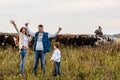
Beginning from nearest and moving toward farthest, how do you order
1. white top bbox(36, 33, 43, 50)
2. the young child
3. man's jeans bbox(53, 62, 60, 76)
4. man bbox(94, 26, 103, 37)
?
the young child → man's jeans bbox(53, 62, 60, 76) → white top bbox(36, 33, 43, 50) → man bbox(94, 26, 103, 37)

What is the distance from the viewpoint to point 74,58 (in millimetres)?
21047

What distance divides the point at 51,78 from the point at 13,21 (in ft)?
8.50

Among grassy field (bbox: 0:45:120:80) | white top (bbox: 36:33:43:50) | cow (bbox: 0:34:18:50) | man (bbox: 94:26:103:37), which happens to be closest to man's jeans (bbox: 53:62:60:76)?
grassy field (bbox: 0:45:120:80)

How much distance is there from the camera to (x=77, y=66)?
736 inches

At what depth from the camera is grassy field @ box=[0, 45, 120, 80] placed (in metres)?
16.4

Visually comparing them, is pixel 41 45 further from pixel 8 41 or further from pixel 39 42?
pixel 8 41

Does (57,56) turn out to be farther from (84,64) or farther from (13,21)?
(84,64)

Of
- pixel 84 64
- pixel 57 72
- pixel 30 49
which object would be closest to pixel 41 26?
pixel 57 72

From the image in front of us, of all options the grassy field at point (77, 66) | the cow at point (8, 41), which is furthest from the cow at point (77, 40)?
the grassy field at point (77, 66)

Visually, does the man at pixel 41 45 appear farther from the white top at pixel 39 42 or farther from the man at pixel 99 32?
the man at pixel 99 32

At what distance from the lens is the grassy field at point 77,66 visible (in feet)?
53.8

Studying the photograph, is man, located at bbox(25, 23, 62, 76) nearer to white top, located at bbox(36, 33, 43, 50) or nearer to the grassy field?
white top, located at bbox(36, 33, 43, 50)

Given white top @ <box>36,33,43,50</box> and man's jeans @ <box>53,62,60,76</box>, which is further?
white top @ <box>36,33,43,50</box>

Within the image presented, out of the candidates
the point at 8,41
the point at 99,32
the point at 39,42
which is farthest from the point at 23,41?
the point at 99,32
